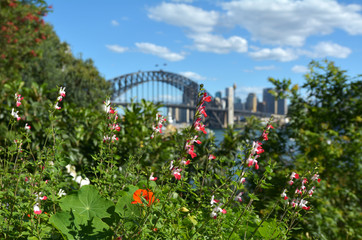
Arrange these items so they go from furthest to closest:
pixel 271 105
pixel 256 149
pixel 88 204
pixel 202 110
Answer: pixel 271 105 → pixel 88 204 → pixel 256 149 → pixel 202 110

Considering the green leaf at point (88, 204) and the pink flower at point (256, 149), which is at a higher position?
the pink flower at point (256, 149)

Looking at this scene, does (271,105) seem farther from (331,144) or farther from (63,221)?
(63,221)

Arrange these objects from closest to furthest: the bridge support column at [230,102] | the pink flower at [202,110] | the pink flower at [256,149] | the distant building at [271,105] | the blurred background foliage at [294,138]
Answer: the pink flower at [202,110] < the pink flower at [256,149] < the blurred background foliage at [294,138] < the distant building at [271,105] < the bridge support column at [230,102]

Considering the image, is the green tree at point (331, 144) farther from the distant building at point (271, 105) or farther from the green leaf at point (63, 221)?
the green leaf at point (63, 221)

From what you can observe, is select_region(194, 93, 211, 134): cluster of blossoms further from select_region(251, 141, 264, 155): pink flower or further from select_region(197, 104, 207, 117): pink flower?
select_region(251, 141, 264, 155): pink flower

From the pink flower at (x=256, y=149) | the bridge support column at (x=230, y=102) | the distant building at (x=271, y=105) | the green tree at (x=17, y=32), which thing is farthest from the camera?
the bridge support column at (x=230, y=102)

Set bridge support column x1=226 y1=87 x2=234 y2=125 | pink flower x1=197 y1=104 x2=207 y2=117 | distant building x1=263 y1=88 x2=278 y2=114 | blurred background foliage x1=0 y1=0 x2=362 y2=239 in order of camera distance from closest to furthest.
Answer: pink flower x1=197 y1=104 x2=207 y2=117 → blurred background foliage x1=0 y1=0 x2=362 y2=239 → distant building x1=263 y1=88 x2=278 y2=114 → bridge support column x1=226 y1=87 x2=234 y2=125

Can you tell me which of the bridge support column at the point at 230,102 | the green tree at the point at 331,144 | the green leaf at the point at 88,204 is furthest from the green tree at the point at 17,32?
the bridge support column at the point at 230,102

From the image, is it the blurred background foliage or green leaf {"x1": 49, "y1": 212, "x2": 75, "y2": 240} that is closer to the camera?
green leaf {"x1": 49, "y1": 212, "x2": 75, "y2": 240}

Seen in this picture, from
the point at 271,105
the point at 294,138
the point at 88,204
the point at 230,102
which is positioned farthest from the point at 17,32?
the point at 230,102

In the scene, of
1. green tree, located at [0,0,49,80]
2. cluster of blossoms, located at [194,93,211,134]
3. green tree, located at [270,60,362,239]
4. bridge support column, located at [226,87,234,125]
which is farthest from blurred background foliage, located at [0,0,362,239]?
bridge support column, located at [226,87,234,125]

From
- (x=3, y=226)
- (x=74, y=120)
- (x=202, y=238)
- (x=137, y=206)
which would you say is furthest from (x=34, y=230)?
(x=74, y=120)

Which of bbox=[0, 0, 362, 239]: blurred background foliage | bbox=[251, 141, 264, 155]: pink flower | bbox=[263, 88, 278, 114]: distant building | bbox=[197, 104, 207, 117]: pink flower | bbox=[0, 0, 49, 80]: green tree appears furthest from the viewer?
bbox=[0, 0, 49, 80]: green tree

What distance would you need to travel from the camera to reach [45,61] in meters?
21.5
